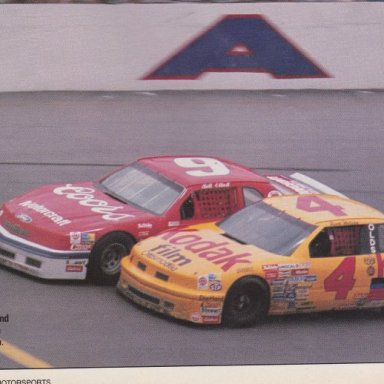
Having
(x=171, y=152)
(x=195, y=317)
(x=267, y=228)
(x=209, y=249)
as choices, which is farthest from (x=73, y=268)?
(x=171, y=152)

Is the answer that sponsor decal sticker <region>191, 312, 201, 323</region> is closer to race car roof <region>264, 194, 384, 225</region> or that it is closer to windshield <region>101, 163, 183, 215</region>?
race car roof <region>264, 194, 384, 225</region>

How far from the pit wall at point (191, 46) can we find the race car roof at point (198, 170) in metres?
7.47

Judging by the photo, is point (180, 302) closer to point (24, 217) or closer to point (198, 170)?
point (24, 217)

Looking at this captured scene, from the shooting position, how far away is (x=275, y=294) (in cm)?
1184

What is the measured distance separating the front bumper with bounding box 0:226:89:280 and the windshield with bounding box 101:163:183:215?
112 centimetres

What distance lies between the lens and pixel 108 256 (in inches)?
505

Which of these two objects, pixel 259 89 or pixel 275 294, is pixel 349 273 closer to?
pixel 275 294

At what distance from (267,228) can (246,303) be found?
1067 millimetres

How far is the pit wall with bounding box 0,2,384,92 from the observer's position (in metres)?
21.3

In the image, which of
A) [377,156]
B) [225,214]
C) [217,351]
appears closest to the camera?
[217,351]

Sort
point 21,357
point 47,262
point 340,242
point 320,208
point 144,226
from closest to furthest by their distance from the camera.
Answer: point 21,357 < point 340,242 < point 47,262 < point 320,208 < point 144,226

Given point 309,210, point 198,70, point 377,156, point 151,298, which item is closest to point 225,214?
point 309,210

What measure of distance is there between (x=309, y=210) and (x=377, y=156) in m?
6.54

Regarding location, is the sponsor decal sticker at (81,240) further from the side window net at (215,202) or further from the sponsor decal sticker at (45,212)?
the side window net at (215,202)
